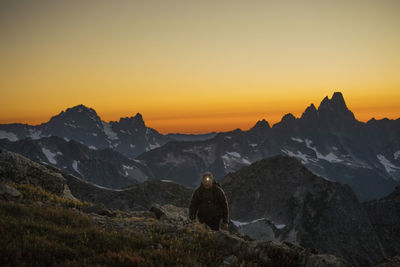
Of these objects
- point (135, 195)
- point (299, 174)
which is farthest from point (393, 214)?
point (135, 195)

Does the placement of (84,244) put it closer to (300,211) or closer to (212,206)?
(212,206)

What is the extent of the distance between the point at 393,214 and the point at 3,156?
20589 centimetres

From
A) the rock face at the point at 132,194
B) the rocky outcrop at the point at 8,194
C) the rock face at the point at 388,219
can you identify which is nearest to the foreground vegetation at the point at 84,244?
the rocky outcrop at the point at 8,194

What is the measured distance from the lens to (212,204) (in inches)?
502

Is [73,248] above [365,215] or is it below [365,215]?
above

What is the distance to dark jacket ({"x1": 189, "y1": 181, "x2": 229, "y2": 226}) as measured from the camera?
1271cm

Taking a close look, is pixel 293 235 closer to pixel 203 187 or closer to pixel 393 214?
pixel 393 214

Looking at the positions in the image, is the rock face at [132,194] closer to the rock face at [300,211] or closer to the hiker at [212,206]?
the rock face at [300,211]

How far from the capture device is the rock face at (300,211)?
143750 mm

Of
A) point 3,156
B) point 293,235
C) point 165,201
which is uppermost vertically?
point 3,156

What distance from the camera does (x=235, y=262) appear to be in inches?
286

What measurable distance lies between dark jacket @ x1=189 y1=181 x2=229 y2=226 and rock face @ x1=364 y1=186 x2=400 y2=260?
174 metres

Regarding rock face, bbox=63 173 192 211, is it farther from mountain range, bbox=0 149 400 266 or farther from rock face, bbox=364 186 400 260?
rock face, bbox=364 186 400 260

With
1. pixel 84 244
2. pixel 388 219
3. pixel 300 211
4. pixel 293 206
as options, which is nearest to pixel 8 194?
pixel 84 244
